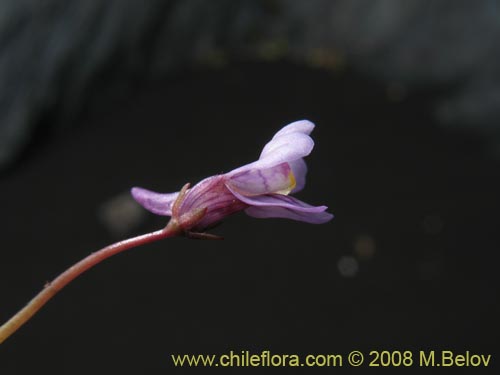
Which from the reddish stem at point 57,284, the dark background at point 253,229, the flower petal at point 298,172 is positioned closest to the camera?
the reddish stem at point 57,284

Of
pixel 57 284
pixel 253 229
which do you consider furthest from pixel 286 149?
pixel 253 229

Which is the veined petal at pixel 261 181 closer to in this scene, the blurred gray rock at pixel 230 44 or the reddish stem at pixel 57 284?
the reddish stem at pixel 57 284

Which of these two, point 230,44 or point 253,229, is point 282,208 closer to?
point 253,229

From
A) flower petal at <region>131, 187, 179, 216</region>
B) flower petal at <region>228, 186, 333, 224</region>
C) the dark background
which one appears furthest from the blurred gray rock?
flower petal at <region>228, 186, 333, 224</region>

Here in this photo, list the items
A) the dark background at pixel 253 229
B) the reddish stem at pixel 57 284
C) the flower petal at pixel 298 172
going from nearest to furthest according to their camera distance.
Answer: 1. the reddish stem at pixel 57 284
2. the flower petal at pixel 298 172
3. the dark background at pixel 253 229

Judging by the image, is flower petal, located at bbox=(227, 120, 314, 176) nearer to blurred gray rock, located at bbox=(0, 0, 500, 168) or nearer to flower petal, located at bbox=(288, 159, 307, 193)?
flower petal, located at bbox=(288, 159, 307, 193)

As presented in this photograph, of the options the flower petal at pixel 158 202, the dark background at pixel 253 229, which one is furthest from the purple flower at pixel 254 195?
the dark background at pixel 253 229

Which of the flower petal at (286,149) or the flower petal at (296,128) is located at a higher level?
the flower petal at (296,128)
